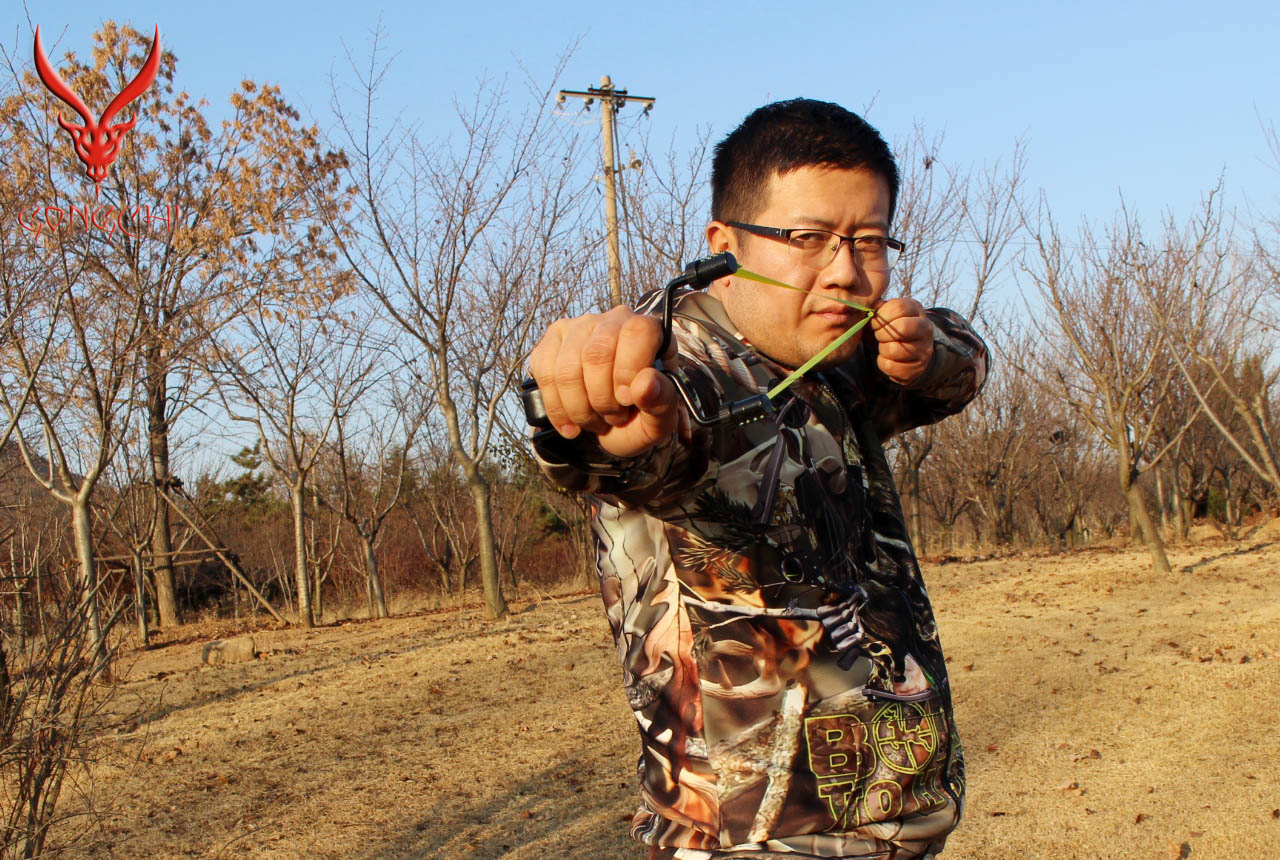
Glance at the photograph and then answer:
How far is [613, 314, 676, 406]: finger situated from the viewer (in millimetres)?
947

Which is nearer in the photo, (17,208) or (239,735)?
(17,208)

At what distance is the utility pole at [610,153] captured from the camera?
12812mm

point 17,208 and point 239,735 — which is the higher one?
point 17,208

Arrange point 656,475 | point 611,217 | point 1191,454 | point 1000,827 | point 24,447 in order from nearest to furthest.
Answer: point 656,475
point 1000,827
point 24,447
point 611,217
point 1191,454

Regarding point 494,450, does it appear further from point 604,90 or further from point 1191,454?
point 1191,454

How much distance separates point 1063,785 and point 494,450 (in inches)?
586

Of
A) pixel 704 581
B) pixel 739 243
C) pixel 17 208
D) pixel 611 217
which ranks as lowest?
pixel 704 581

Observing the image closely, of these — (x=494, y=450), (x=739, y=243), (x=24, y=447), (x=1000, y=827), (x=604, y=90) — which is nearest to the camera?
(x=739, y=243)

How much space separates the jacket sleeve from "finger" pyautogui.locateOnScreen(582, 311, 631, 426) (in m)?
0.82

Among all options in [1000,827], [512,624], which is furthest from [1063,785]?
[512,624]

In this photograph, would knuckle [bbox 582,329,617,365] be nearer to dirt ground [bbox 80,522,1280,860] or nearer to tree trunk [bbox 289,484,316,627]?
dirt ground [bbox 80,522,1280,860]

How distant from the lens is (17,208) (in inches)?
270

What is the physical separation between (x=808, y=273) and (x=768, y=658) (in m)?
0.52

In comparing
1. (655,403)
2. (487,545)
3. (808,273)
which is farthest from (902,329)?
(487,545)
